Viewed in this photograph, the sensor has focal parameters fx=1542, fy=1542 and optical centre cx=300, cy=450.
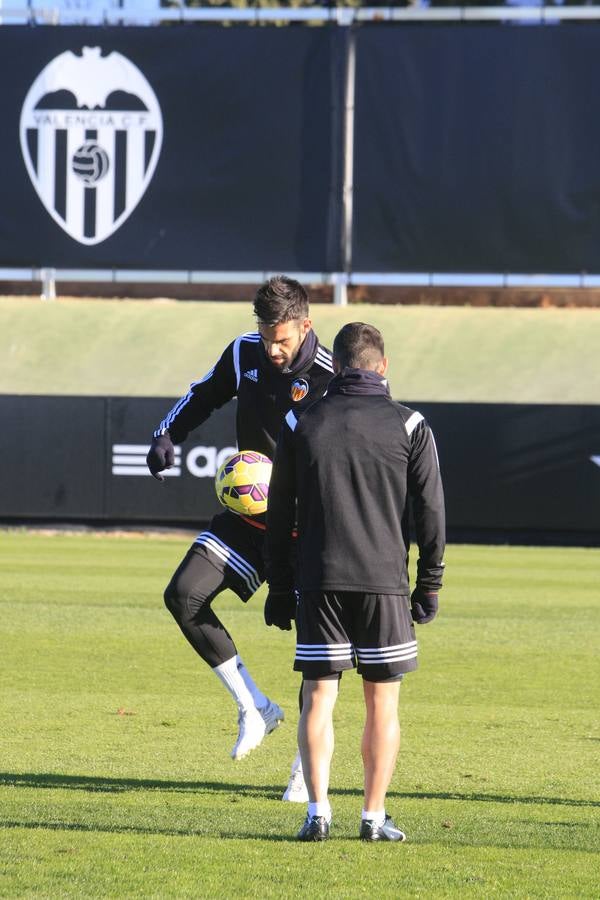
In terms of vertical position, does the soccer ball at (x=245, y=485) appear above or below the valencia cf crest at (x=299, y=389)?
below

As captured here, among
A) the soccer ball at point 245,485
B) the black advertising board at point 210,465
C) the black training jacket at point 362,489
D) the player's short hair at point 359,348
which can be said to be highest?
the player's short hair at point 359,348

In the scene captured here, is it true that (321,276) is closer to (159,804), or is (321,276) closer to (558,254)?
(558,254)

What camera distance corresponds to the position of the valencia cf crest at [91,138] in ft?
90.8

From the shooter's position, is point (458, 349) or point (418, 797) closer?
point (418, 797)

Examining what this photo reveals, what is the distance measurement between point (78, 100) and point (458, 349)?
8.22 metres

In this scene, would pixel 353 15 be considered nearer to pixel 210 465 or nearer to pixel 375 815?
pixel 210 465

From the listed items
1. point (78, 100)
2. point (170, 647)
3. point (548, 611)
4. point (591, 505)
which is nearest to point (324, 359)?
point (170, 647)

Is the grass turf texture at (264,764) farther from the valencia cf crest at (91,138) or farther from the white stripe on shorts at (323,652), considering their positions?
the valencia cf crest at (91,138)

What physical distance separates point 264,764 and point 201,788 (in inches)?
36.0

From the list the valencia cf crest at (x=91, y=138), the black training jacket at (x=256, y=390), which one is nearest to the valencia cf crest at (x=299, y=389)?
the black training jacket at (x=256, y=390)

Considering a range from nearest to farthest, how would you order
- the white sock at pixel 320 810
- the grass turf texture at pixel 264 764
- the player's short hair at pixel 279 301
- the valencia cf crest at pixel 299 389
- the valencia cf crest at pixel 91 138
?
the grass turf texture at pixel 264 764
the white sock at pixel 320 810
the player's short hair at pixel 279 301
the valencia cf crest at pixel 299 389
the valencia cf crest at pixel 91 138

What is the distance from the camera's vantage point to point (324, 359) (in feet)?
22.8

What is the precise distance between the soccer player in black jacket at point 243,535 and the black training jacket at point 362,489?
1112 mm

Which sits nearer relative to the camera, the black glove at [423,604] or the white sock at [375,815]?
the white sock at [375,815]
